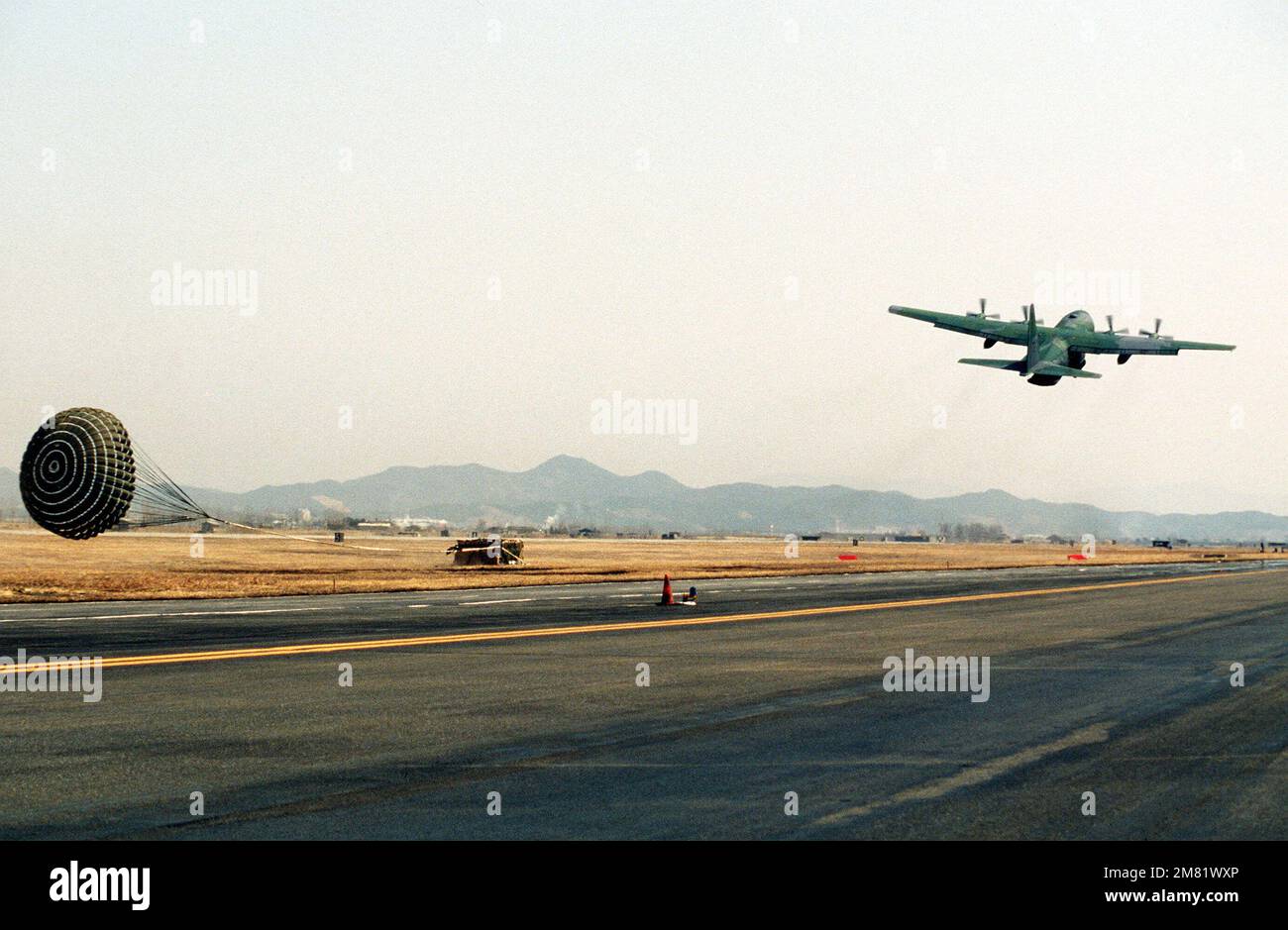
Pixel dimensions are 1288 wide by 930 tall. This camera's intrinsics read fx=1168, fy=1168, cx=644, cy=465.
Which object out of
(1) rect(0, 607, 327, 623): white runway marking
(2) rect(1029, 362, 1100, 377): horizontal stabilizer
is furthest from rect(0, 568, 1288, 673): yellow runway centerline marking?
(2) rect(1029, 362, 1100, 377): horizontal stabilizer

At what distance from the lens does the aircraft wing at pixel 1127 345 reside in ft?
253

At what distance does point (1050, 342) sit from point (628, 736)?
71749 mm

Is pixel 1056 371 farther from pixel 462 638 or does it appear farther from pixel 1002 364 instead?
pixel 462 638

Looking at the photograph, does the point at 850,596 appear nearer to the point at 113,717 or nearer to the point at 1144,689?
the point at 1144,689

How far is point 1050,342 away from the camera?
7831 centimetres

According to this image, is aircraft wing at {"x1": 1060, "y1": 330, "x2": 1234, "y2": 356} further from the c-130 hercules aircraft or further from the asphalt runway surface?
the asphalt runway surface

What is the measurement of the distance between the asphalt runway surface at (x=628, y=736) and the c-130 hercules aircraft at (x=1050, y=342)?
49.8m

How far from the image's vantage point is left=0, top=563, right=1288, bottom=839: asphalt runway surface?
30.1 ft

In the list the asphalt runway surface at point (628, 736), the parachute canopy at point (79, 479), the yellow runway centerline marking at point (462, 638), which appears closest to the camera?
the asphalt runway surface at point (628, 736)

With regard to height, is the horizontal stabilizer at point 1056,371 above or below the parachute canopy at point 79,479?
above

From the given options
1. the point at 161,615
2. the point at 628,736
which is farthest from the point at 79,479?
the point at 628,736

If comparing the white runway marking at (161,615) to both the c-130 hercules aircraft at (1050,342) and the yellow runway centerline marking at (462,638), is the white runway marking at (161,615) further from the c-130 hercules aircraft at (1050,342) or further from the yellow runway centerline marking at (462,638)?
the c-130 hercules aircraft at (1050,342)

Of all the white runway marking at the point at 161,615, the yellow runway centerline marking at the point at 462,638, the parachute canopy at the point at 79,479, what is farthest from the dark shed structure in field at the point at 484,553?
the white runway marking at the point at 161,615
